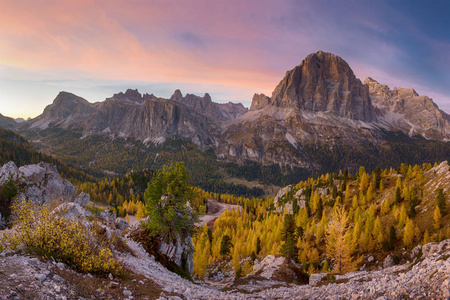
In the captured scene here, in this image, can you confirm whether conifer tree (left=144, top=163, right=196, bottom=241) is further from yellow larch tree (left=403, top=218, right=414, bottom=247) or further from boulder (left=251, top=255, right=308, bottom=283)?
yellow larch tree (left=403, top=218, right=414, bottom=247)

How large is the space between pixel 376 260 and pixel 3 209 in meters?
109

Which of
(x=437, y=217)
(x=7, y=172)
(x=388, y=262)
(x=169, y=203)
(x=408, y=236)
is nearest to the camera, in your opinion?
(x=169, y=203)

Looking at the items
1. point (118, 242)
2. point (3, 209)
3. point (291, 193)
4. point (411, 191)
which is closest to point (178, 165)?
point (118, 242)

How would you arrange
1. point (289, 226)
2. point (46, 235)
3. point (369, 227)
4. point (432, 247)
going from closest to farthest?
point (46, 235) → point (432, 247) → point (369, 227) → point (289, 226)

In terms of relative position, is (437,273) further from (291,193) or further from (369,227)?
(291,193)

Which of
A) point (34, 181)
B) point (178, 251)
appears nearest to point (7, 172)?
point (34, 181)

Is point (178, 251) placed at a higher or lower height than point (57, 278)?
lower

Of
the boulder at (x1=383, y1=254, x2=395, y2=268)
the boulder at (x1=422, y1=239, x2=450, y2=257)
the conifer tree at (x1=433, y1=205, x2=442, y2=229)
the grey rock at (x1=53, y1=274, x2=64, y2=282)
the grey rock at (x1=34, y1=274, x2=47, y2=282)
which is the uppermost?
the grey rock at (x1=34, y1=274, x2=47, y2=282)

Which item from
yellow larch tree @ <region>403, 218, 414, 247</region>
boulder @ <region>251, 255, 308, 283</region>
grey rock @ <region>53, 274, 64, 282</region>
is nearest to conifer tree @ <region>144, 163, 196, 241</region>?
grey rock @ <region>53, 274, 64, 282</region>

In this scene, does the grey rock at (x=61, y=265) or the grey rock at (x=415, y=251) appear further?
the grey rock at (x=415, y=251)

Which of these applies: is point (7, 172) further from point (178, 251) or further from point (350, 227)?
point (350, 227)

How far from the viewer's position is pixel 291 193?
149m

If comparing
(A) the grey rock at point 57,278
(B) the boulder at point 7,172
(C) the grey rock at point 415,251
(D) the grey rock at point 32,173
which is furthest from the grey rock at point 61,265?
(D) the grey rock at point 32,173

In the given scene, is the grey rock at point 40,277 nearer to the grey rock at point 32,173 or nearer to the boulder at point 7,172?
the boulder at point 7,172
